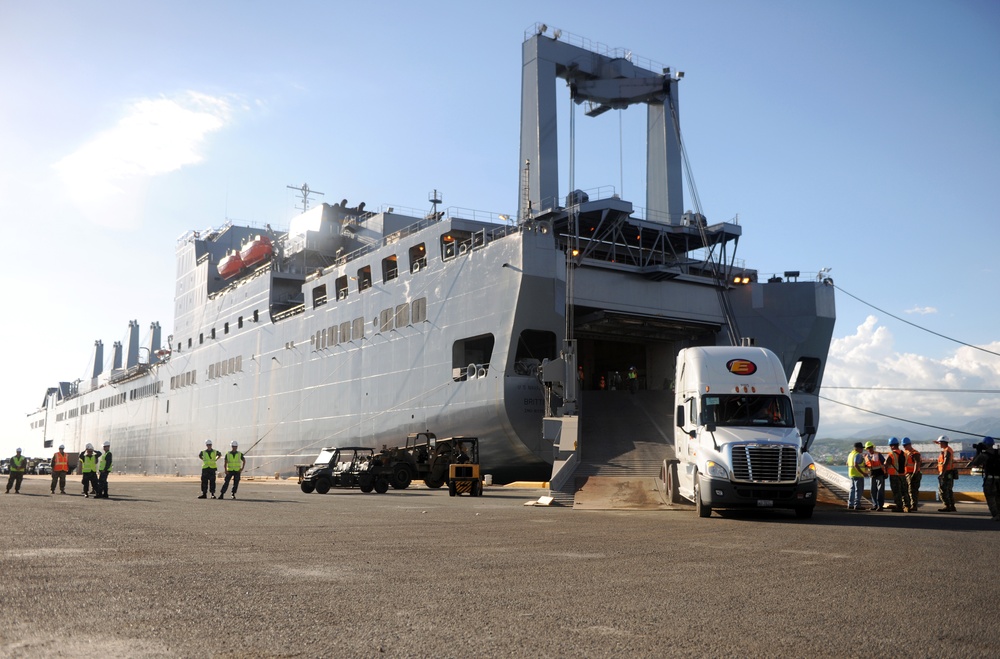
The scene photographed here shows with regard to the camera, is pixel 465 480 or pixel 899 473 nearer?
pixel 899 473

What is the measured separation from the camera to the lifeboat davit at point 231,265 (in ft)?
162

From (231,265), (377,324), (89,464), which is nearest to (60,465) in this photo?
(89,464)

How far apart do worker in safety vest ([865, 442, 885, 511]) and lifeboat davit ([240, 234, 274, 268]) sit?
3703 cm

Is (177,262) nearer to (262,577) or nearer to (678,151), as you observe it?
(678,151)

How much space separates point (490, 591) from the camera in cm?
676

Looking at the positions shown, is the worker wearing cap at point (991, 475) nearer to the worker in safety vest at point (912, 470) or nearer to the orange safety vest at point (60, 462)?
the worker in safety vest at point (912, 470)

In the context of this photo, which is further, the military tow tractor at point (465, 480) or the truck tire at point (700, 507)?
the military tow tractor at point (465, 480)

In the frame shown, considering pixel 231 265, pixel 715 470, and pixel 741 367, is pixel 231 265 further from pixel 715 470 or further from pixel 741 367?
pixel 715 470

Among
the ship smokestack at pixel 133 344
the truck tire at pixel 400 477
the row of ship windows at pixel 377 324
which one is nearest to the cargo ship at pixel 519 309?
the row of ship windows at pixel 377 324

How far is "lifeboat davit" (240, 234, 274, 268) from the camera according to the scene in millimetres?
47531

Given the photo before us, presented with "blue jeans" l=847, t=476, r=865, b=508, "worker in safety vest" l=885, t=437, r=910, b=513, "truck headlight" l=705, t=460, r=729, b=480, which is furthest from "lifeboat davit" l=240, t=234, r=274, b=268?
"worker in safety vest" l=885, t=437, r=910, b=513

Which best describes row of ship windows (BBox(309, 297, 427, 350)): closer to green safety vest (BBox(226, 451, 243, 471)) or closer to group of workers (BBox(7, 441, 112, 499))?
green safety vest (BBox(226, 451, 243, 471))

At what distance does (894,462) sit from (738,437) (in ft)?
16.8

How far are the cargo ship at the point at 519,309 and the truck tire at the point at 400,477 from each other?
3331mm
